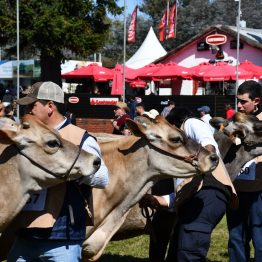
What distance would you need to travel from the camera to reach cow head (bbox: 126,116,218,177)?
582cm

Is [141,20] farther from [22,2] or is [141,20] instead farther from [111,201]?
[111,201]

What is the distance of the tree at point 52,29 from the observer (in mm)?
32625

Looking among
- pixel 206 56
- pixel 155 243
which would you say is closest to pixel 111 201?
pixel 155 243

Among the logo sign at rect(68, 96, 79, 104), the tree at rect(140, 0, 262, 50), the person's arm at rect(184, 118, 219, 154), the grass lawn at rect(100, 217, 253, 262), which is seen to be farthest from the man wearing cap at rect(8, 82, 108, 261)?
the tree at rect(140, 0, 262, 50)

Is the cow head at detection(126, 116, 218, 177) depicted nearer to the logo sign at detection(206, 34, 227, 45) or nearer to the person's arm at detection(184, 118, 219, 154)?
the person's arm at detection(184, 118, 219, 154)

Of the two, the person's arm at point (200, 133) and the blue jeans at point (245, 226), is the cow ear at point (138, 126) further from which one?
the blue jeans at point (245, 226)

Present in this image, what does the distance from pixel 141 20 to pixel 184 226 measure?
85.7m

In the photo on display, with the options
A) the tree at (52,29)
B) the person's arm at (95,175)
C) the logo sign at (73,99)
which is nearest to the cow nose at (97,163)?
the person's arm at (95,175)

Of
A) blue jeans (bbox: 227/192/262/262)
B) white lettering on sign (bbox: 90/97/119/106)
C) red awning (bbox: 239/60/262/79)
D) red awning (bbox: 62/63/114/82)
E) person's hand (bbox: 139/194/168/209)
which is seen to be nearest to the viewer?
person's hand (bbox: 139/194/168/209)

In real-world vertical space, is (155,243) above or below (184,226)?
below

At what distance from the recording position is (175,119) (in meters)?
Answer: 6.75

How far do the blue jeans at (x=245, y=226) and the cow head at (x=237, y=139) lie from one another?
451 mm

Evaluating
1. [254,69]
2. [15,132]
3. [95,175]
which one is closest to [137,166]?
[95,175]

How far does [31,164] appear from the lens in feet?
15.4
